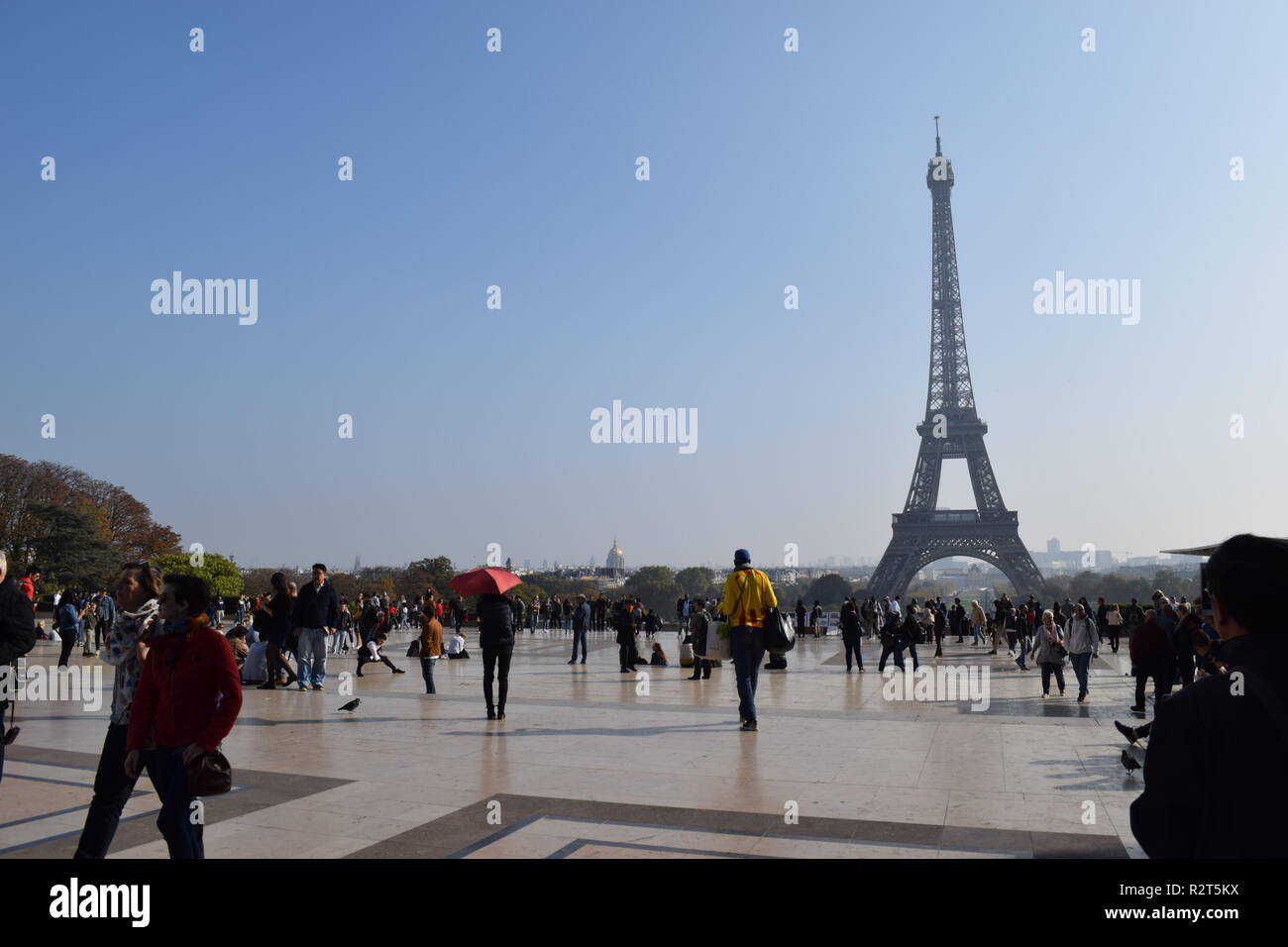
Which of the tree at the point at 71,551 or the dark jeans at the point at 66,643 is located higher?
the tree at the point at 71,551

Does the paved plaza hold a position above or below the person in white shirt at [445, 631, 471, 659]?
above

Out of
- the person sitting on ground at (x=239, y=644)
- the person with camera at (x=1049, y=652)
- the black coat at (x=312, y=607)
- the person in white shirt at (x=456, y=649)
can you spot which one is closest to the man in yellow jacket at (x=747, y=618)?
the person with camera at (x=1049, y=652)

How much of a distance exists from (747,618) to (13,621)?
6414 mm

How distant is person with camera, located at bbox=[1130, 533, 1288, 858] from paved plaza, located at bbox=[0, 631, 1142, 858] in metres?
3.13

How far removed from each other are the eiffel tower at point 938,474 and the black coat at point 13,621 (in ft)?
199

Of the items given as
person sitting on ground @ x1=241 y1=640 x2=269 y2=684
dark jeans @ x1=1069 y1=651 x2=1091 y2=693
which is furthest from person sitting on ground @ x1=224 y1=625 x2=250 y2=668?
dark jeans @ x1=1069 y1=651 x2=1091 y2=693

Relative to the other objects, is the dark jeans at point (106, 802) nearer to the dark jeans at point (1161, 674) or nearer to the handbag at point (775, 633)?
the handbag at point (775, 633)

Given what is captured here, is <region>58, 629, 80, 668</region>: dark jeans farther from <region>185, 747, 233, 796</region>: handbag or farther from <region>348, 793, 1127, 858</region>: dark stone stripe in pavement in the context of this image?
<region>185, 747, 233, 796</region>: handbag

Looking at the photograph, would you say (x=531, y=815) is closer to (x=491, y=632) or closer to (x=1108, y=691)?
(x=491, y=632)

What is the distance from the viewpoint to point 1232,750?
2.21 meters

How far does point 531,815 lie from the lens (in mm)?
6016

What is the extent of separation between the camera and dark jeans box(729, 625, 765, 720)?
957cm

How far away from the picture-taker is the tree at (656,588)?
12269 centimetres
